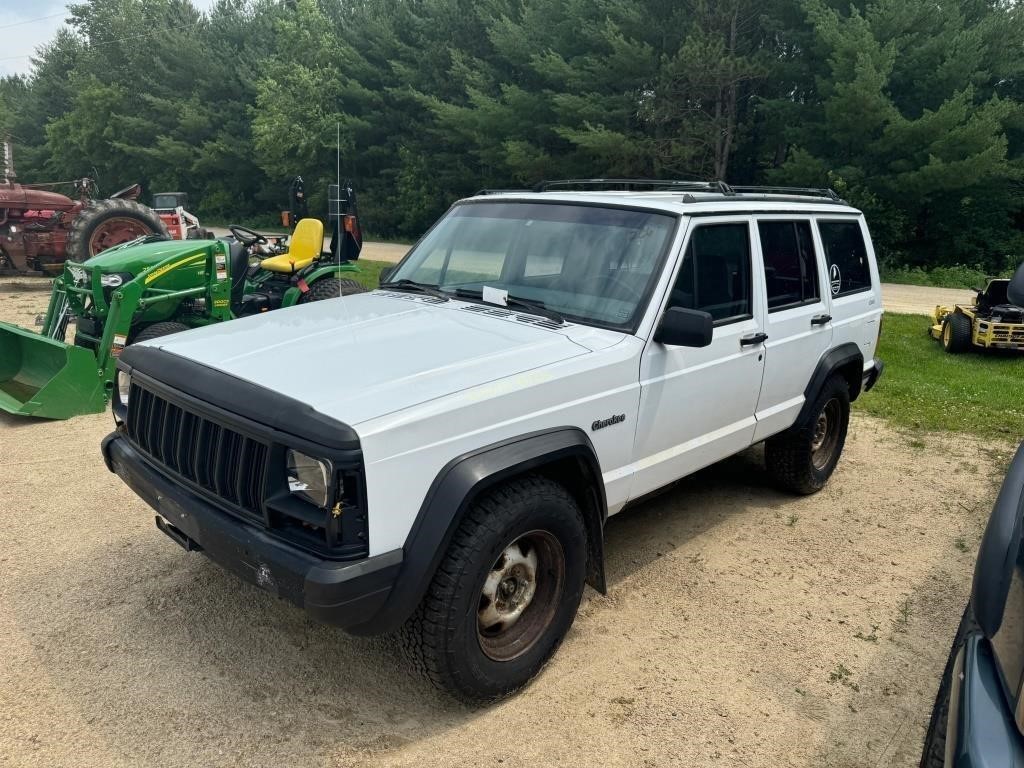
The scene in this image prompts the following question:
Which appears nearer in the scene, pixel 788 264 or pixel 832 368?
pixel 788 264

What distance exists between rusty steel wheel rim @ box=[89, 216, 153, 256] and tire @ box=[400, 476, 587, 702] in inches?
453

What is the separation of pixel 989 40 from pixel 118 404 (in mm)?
23211

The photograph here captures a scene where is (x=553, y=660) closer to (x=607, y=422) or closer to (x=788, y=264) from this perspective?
(x=607, y=422)

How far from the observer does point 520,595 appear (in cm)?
324

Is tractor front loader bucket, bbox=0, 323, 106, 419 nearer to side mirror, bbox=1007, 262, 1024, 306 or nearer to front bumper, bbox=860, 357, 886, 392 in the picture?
front bumper, bbox=860, 357, 886, 392

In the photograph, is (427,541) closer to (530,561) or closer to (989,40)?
(530,561)

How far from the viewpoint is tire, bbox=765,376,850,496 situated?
5070 mm

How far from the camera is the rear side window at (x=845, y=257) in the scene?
5.04 meters

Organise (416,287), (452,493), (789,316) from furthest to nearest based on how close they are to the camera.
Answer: (789,316) → (416,287) → (452,493)

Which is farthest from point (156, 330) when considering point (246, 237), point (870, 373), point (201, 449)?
point (870, 373)

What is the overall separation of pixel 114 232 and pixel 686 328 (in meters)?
12.1

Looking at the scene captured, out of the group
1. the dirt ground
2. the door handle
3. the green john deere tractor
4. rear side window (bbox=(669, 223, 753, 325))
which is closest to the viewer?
the dirt ground

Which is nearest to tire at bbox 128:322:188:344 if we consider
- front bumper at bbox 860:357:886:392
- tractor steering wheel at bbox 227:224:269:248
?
tractor steering wheel at bbox 227:224:269:248

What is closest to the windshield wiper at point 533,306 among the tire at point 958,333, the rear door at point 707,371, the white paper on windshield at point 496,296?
the white paper on windshield at point 496,296
